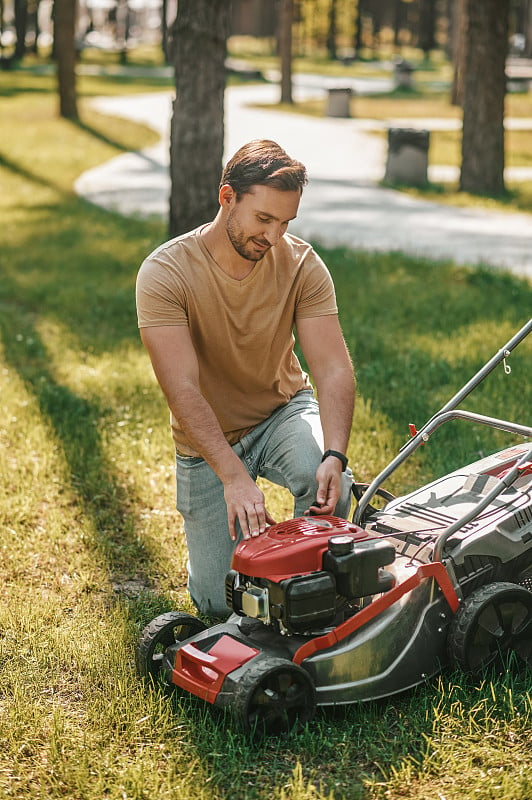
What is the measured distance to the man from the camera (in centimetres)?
301

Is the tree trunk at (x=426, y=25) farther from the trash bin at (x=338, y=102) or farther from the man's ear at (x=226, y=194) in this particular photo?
the man's ear at (x=226, y=194)

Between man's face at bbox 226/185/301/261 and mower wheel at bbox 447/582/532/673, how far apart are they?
113 cm

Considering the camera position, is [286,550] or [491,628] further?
[491,628]

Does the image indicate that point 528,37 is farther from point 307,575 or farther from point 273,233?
point 307,575

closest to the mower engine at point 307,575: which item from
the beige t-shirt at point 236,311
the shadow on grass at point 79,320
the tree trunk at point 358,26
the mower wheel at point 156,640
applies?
the mower wheel at point 156,640

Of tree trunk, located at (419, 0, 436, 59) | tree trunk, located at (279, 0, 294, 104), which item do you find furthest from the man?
tree trunk, located at (419, 0, 436, 59)

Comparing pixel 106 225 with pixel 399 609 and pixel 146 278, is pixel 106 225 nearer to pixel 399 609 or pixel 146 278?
pixel 146 278

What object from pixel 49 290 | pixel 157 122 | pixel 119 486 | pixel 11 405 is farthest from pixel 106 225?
pixel 157 122

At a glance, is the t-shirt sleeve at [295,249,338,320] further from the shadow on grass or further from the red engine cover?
the shadow on grass

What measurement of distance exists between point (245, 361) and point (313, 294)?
0.29 metres

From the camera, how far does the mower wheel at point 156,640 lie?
291cm

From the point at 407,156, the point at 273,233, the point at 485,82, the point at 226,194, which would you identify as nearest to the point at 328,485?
the point at 273,233

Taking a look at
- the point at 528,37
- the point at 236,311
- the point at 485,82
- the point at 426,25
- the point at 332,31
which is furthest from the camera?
the point at 332,31

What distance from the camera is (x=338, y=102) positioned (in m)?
21.7
